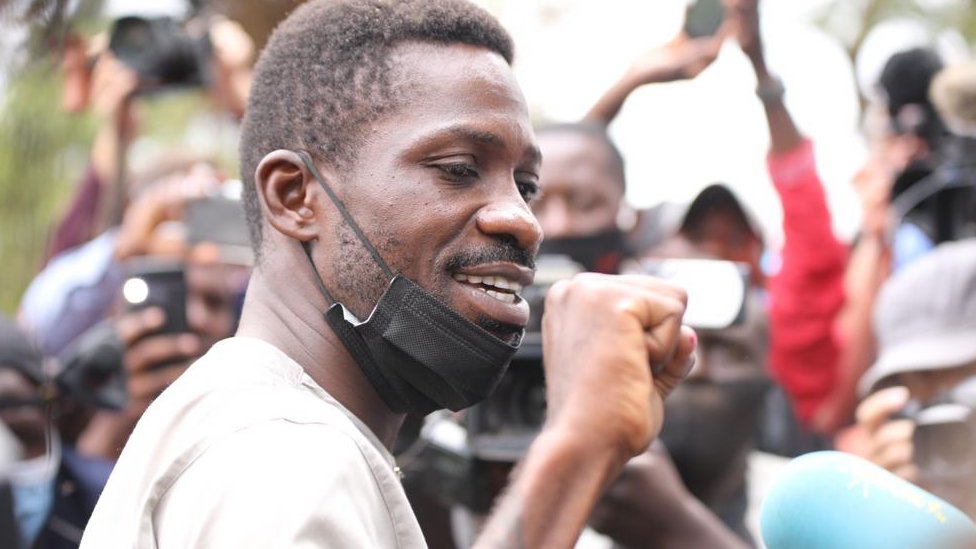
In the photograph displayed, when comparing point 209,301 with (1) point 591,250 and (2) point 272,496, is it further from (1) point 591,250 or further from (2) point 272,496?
(2) point 272,496

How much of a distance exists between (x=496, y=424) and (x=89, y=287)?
1959 millimetres

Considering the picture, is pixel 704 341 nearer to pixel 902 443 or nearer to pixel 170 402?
pixel 902 443

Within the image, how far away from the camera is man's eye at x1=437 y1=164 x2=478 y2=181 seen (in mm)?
1938

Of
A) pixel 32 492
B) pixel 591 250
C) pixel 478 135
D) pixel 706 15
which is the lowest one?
pixel 32 492

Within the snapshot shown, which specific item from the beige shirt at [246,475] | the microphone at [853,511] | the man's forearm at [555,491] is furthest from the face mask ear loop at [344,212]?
the microphone at [853,511]

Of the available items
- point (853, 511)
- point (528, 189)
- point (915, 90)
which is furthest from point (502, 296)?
point (915, 90)

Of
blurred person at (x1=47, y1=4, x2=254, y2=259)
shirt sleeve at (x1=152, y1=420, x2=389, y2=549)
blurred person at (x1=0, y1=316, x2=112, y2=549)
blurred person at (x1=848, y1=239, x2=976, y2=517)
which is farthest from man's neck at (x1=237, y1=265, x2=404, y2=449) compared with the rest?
blurred person at (x1=47, y1=4, x2=254, y2=259)

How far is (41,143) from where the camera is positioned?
17.0 feet

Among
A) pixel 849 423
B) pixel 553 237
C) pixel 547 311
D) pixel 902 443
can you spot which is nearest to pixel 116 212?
pixel 553 237

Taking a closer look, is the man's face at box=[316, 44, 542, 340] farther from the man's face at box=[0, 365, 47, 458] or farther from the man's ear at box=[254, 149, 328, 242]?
the man's face at box=[0, 365, 47, 458]

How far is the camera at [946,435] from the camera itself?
2.79 meters

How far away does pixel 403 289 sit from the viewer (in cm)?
195

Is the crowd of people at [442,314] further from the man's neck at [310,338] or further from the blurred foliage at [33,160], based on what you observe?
the blurred foliage at [33,160]

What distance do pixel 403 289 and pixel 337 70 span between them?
0.37 meters
